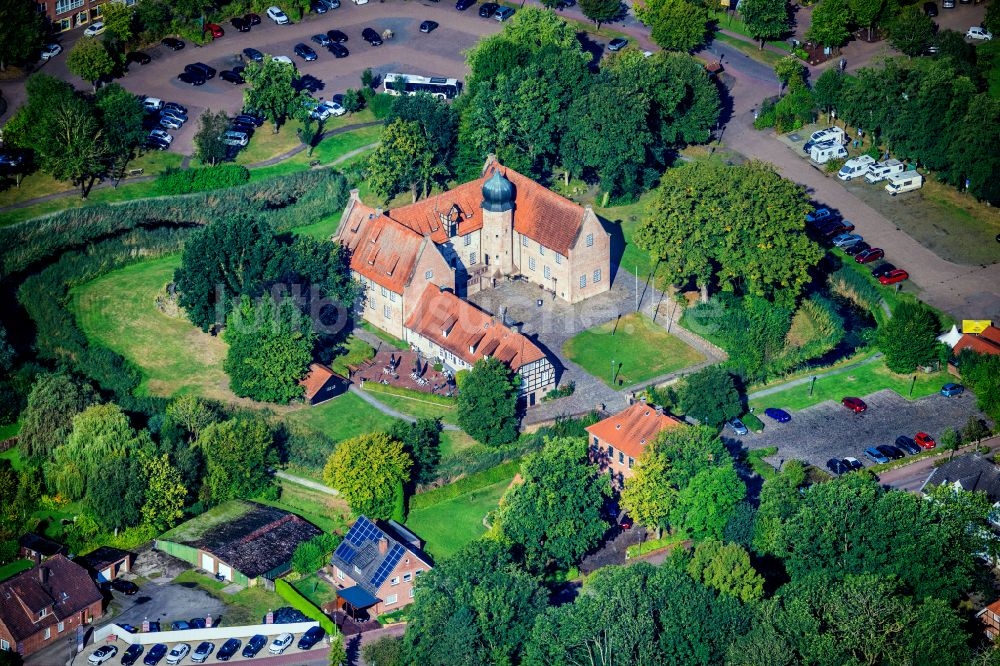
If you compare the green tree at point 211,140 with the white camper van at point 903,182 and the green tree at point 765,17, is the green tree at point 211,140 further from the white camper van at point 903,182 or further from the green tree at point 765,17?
the white camper van at point 903,182

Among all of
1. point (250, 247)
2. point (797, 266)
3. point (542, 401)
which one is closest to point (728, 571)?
point (542, 401)

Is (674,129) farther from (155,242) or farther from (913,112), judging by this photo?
(155,242)

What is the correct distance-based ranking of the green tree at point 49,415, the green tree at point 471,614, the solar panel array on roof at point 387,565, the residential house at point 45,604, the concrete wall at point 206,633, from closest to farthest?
the green tree at point 471,614, the concrete wall at point 206,633, the residential house at point 45,604, the solar panel array on roof at point 387,565, the green tree at point 49,415

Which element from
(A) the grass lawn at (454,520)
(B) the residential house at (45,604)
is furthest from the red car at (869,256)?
(B) the residential house at (45,604)

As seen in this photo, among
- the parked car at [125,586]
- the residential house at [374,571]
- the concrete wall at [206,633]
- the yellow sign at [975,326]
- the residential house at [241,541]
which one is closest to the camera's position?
the concrete wall at [206,633]

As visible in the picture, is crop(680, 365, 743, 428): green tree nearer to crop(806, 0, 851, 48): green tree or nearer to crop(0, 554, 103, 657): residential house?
crop(0, 554, 103, 657): residential house
